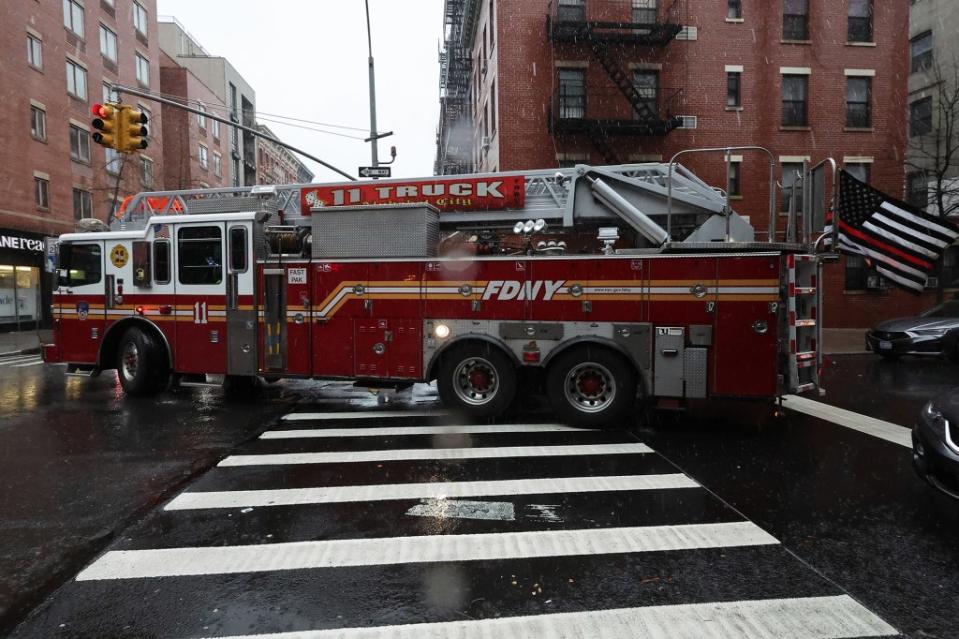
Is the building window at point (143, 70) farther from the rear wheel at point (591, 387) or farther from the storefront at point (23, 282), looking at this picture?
the rear wheel at point (591, 387)

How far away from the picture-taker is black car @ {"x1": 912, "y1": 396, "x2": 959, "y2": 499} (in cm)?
427

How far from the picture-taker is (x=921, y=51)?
28.5 metres

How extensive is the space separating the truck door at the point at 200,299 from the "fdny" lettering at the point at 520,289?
4229 millimetres

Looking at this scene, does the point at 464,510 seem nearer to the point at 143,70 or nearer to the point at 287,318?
the point at 287,318

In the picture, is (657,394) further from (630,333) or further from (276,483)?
(276,483)

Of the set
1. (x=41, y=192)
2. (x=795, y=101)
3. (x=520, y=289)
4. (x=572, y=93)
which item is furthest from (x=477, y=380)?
(x=41, y=192)

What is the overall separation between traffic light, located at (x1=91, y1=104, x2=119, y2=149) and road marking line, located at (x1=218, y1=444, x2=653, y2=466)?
9631mm

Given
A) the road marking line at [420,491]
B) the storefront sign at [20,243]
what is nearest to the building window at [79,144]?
the storefront sign at [20,243]

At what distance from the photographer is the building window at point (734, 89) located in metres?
Answer: 22.1

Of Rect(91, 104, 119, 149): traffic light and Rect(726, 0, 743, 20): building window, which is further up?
→ Rect(726, 0, 743, 20): building window

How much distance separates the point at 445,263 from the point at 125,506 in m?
4.49

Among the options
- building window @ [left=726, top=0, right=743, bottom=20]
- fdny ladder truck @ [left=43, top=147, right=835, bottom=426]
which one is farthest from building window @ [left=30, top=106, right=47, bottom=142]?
building window @ [left=726, top=0, right=743, bottom=20]

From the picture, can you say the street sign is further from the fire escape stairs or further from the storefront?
the storefront

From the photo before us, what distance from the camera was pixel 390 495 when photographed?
5191 mm
